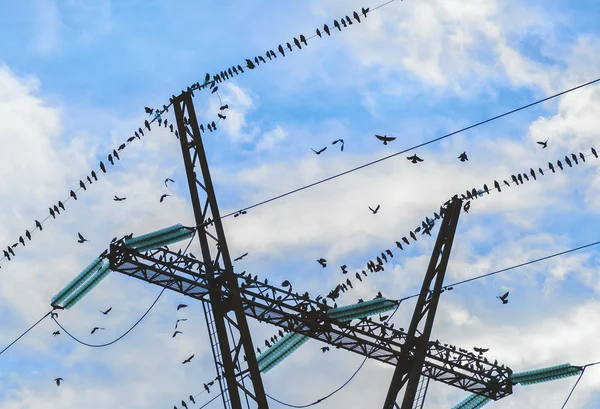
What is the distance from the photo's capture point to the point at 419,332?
22062 millimetres

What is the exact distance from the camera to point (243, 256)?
23062 mm

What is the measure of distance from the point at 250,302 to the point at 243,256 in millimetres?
1383

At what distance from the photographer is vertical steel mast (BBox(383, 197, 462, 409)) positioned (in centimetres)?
2148

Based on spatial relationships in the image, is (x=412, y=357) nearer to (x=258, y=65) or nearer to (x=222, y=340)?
(x=222, y=340)

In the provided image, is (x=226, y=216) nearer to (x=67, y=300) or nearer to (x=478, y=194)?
(x=67, y=300)

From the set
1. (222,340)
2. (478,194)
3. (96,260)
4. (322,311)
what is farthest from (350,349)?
(96,260)

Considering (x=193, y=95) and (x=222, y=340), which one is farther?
(x=193, y=95)

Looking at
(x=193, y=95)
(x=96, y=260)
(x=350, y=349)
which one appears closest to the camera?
(x=96, y=260)

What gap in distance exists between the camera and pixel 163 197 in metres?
24.2

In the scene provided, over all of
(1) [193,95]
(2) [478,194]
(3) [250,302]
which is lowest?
(3) [250,302]

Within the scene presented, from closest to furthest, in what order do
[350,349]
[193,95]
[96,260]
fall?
[96,260] → [350,349] → [193,95]

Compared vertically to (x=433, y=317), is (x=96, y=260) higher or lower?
higher

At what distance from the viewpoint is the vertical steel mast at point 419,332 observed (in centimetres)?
2148

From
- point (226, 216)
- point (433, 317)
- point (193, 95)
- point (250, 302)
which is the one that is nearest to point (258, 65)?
point (193, 95)
